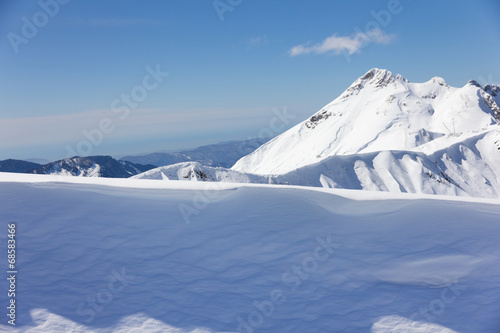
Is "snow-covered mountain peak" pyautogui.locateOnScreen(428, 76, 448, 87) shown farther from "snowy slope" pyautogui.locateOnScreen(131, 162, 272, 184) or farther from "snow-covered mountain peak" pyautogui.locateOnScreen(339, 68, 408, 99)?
"snowy slope" pyautogui.locateOnScreen(131, 162, 272, 184)

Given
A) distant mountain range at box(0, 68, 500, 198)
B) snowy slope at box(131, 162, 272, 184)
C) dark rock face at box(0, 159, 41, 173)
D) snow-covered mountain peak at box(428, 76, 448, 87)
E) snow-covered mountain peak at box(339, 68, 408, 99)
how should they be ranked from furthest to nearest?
1. dark rock face at box(0, 159, 41, 173)
2. snow-covered mountain peak at box(339, 68, 408, 99)
3. snow-covered mountain peak at box(428, 76, 448, 87)
4. distant mountain range at box(0, 68, 500, 198)
5. snowy slope at box(131, 162, 272, 184)

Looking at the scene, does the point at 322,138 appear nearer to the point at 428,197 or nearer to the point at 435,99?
the point at 435,99

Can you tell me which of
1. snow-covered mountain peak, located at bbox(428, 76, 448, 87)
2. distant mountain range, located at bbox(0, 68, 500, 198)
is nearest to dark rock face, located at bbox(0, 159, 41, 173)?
distant mountain range, located at bbox(0, 68, 500, 198)

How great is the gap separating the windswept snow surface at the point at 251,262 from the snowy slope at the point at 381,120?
83509 mm

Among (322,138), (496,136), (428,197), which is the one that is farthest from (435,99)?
(428,197)

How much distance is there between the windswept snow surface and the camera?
393 cm

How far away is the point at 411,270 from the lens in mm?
4793

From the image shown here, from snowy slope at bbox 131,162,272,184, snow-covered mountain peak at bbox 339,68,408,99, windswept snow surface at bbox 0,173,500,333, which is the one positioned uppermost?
snow-covered mountain peak at bbox 339,68,408,99

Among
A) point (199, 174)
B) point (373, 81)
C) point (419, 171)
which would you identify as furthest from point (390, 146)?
point (373, 81)

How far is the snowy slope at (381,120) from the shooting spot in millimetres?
98250

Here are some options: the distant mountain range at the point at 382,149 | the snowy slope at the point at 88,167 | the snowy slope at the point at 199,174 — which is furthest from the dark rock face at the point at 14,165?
the snowy slope at the point at 199,174

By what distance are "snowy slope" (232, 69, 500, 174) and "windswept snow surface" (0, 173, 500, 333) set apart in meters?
83.5

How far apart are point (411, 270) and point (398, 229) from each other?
1284 millimetres

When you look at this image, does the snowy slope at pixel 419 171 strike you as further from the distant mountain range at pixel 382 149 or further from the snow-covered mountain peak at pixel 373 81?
the snow-covered mountain peak at pixel 373 81
